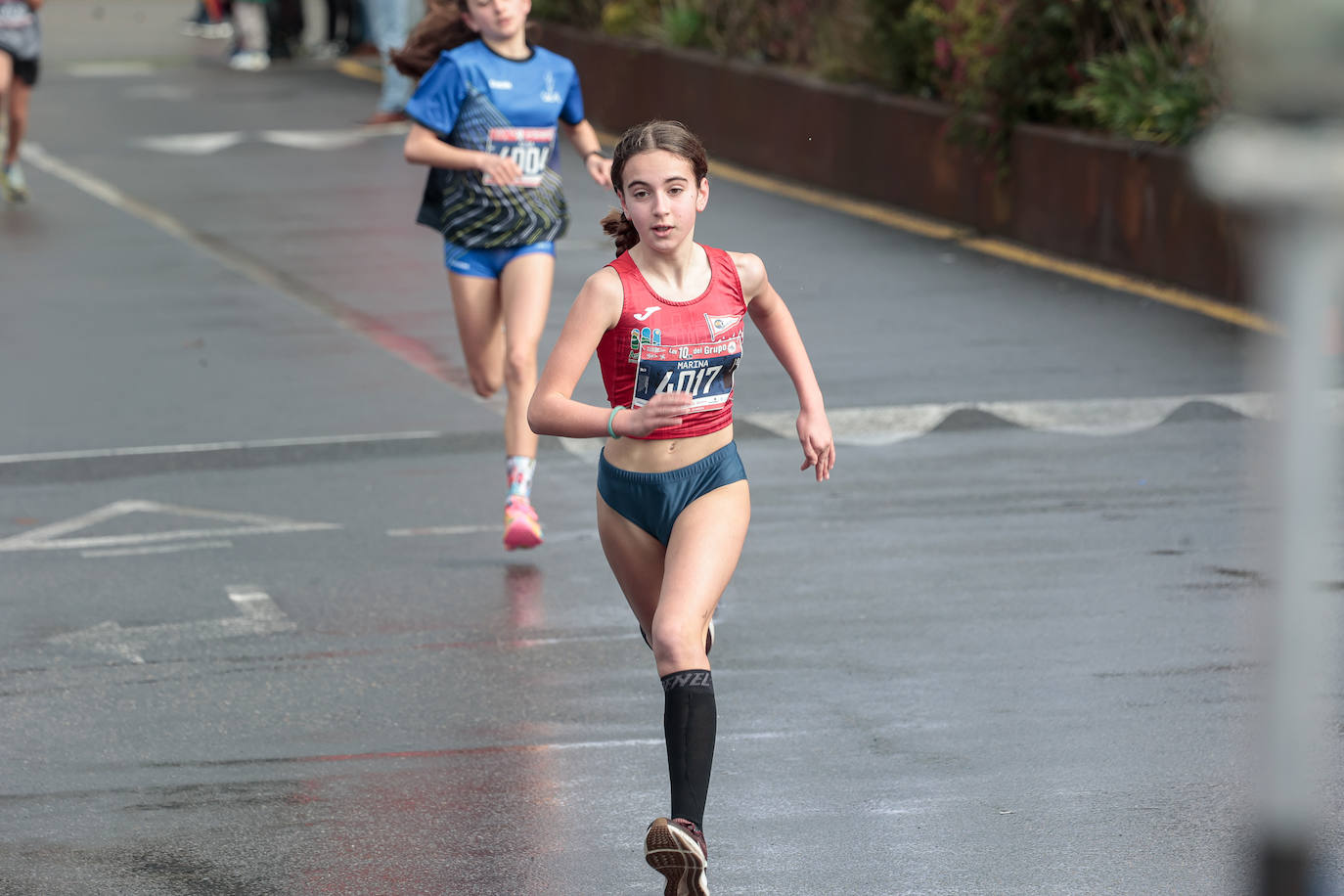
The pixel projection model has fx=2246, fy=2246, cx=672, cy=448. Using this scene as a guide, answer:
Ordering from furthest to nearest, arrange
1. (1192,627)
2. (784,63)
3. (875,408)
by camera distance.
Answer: (784,63) → (875,408) → (1192,627)

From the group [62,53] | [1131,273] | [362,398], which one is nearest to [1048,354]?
[1131,273]

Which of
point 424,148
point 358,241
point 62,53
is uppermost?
point 424,148

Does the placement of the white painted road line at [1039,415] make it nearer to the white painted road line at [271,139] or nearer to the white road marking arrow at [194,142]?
the white painted road line at [271,139]

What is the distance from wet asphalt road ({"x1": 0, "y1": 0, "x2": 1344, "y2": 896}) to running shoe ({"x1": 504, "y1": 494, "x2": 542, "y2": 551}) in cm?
11

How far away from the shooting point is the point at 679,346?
5.03m

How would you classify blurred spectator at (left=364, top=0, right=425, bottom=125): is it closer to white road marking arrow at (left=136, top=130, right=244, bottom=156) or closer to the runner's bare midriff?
white road marking arrow at (left=136, top=130, right=244, bottom=156)

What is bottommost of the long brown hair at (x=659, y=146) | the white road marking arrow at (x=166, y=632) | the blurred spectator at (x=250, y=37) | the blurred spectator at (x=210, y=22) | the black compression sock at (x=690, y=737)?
the blurred spectator at (x=210, y=22)

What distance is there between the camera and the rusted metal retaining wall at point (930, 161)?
13781 millimetres

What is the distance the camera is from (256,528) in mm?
8586

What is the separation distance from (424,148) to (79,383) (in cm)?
395

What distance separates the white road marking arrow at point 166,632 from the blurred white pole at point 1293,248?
5.39 meters

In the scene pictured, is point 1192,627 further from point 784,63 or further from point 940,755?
point 784,63

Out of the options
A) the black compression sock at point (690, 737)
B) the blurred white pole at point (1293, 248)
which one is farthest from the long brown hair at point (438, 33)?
the blurred white pole at point (1293, 248)

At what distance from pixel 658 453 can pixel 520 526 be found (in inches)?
118
